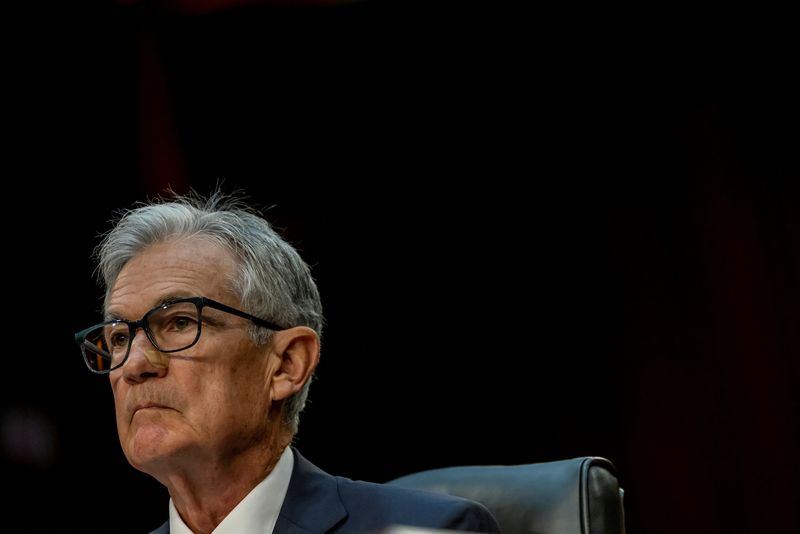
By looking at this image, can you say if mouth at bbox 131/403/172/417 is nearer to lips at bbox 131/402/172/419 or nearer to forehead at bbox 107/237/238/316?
lips at bbox 131/402/172/419

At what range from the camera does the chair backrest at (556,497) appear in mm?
1539

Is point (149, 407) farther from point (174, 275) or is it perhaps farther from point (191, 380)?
point (174, 275)

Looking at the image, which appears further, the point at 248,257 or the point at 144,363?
the point at 248,257

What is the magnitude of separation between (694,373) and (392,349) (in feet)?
3.92

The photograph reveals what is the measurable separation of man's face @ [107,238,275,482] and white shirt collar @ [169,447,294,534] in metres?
0.07

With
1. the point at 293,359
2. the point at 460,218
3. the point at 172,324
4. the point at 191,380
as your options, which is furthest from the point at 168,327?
the point at 460,218

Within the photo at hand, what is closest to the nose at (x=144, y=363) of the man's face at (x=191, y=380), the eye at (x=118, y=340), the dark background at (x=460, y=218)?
the man's face at (x=191, y=380)

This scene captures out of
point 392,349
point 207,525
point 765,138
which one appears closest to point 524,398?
point 392,349

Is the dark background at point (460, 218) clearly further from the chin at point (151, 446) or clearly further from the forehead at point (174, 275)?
the chin at point (151, 446)

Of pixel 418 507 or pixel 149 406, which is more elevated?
pixel 149 406

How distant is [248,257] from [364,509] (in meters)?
0.51

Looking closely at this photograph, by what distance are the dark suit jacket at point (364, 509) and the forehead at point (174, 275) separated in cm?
38

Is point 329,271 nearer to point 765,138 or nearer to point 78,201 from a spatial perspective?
point 78,201

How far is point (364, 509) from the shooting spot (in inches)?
65.0
